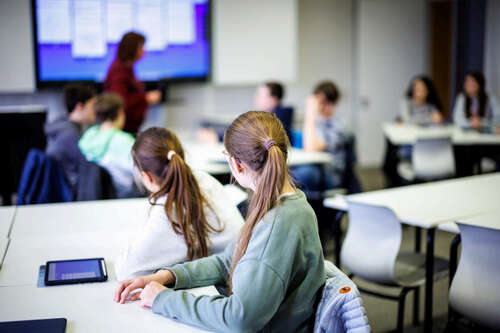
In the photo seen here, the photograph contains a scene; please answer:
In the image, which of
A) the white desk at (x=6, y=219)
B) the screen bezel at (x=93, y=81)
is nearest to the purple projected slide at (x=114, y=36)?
the screen bezel at (x=93, y=81)

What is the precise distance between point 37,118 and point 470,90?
434 cm

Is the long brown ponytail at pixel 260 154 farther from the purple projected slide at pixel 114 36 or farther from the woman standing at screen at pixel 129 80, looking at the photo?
the purple projected slide at pixel 114 36

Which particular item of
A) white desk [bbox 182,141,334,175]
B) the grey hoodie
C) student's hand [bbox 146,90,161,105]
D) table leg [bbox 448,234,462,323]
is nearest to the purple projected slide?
student's hand [bbox 146,90,161,105]

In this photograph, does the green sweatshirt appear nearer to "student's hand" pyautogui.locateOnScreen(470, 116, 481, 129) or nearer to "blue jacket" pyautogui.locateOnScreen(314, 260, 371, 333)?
"blue jacket" pyautogui.locateOnScreen(314, 260, 371, 333)

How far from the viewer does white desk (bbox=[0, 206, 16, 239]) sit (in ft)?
8.12

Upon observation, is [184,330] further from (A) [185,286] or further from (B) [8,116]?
(B) [8,116]

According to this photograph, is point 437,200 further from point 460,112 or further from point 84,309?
point 460,112

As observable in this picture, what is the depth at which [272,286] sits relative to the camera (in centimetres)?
143

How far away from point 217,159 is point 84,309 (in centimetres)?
253

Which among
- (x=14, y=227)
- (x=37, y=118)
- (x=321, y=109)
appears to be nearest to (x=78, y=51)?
(x=37, y=118)

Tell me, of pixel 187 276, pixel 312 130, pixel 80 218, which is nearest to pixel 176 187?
pixel 187 276

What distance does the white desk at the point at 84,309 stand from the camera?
4.97ft

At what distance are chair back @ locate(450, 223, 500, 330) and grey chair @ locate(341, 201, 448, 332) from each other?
1.07 feet

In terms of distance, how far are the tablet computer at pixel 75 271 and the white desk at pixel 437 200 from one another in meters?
1.34
